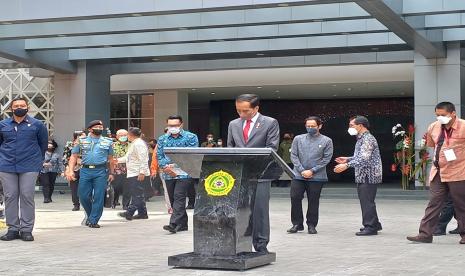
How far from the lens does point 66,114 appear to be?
26719mm

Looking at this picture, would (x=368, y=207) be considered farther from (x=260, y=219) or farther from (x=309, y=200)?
(x=260, y=219)

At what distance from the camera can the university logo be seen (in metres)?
7.88

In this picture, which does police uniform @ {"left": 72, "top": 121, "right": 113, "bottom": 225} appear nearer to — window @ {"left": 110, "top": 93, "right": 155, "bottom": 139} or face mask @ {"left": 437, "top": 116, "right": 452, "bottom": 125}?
face mask @ {"left": 437, "top": 116, "right": 452, "bottom": 125}

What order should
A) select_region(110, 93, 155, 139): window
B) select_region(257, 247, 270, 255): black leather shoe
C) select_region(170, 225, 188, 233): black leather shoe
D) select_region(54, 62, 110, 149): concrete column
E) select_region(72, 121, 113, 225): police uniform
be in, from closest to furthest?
select_region(257, 247, 270, 255): black leather shoe
select_region(170, 225, 188, 233): black leather shoe
select_region(72, 121, 113, 225): police uniform
select_region(54, 62, 110, 149): concrete column
select_region(110, 93, 155, 139): window

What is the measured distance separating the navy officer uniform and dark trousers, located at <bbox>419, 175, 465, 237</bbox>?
532 centimetres

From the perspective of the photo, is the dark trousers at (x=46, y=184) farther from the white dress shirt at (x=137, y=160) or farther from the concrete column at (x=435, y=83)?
the concrete column at (x=435, y=83)

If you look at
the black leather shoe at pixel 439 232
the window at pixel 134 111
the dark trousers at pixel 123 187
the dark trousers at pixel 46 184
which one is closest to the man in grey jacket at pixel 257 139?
the black leather shoe at pixel 439 232

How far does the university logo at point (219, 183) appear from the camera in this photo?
7883mm

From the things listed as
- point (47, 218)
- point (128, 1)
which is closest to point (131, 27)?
point (128, 1)

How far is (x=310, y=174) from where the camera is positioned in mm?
11891

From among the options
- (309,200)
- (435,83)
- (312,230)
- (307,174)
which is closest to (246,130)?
(307,174)

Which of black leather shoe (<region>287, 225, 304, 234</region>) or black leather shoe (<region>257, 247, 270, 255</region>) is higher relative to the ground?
→ black leather shoe (<region>257, 247, 270, 255</region>)

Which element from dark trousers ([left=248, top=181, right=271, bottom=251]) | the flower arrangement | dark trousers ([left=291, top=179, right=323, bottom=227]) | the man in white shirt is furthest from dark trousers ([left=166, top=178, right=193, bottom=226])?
the flower arrangement

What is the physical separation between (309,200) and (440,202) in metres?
2.51
